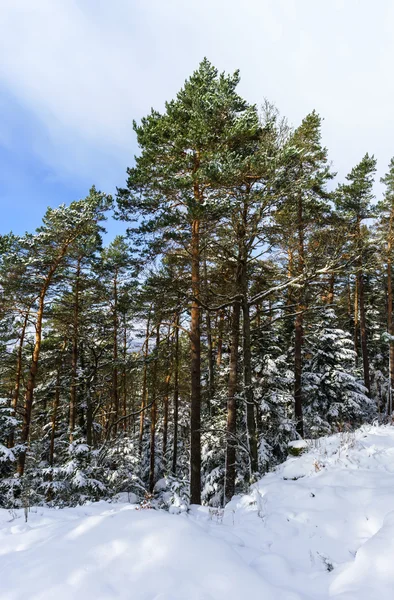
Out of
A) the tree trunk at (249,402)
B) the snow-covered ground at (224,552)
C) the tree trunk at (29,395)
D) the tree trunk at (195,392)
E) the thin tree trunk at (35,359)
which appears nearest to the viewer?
the snow-covered ground at (224,552)

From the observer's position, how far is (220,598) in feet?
7.84

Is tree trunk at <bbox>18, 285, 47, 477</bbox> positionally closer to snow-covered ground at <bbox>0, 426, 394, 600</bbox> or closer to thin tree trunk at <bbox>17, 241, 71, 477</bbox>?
thin tree trunk at <bbox>17, 241, 71, 477</bbox>

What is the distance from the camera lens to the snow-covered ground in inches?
98.2

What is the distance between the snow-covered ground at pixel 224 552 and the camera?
2.49 m

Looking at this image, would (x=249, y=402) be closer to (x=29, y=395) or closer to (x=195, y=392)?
(x=195, y=392)

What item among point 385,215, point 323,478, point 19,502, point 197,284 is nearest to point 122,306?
point 197,284

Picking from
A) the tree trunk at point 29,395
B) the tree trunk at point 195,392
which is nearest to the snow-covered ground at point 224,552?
the tree trunk at point 195,392

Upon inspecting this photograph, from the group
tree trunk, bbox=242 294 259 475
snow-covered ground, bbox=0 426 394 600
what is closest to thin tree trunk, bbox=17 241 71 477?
snow-covered ground, bbox=0 426 394 600

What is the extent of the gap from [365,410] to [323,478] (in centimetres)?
1278

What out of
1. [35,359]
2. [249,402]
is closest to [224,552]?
[249,402]

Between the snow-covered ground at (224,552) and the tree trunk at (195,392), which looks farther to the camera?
the tree trunk at (195,392)

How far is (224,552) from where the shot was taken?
9.96 feet

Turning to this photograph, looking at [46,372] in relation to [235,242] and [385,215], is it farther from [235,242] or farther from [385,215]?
[385,215]

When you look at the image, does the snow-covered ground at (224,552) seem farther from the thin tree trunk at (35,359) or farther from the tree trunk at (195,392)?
the thin tree trunk at (35,359)
